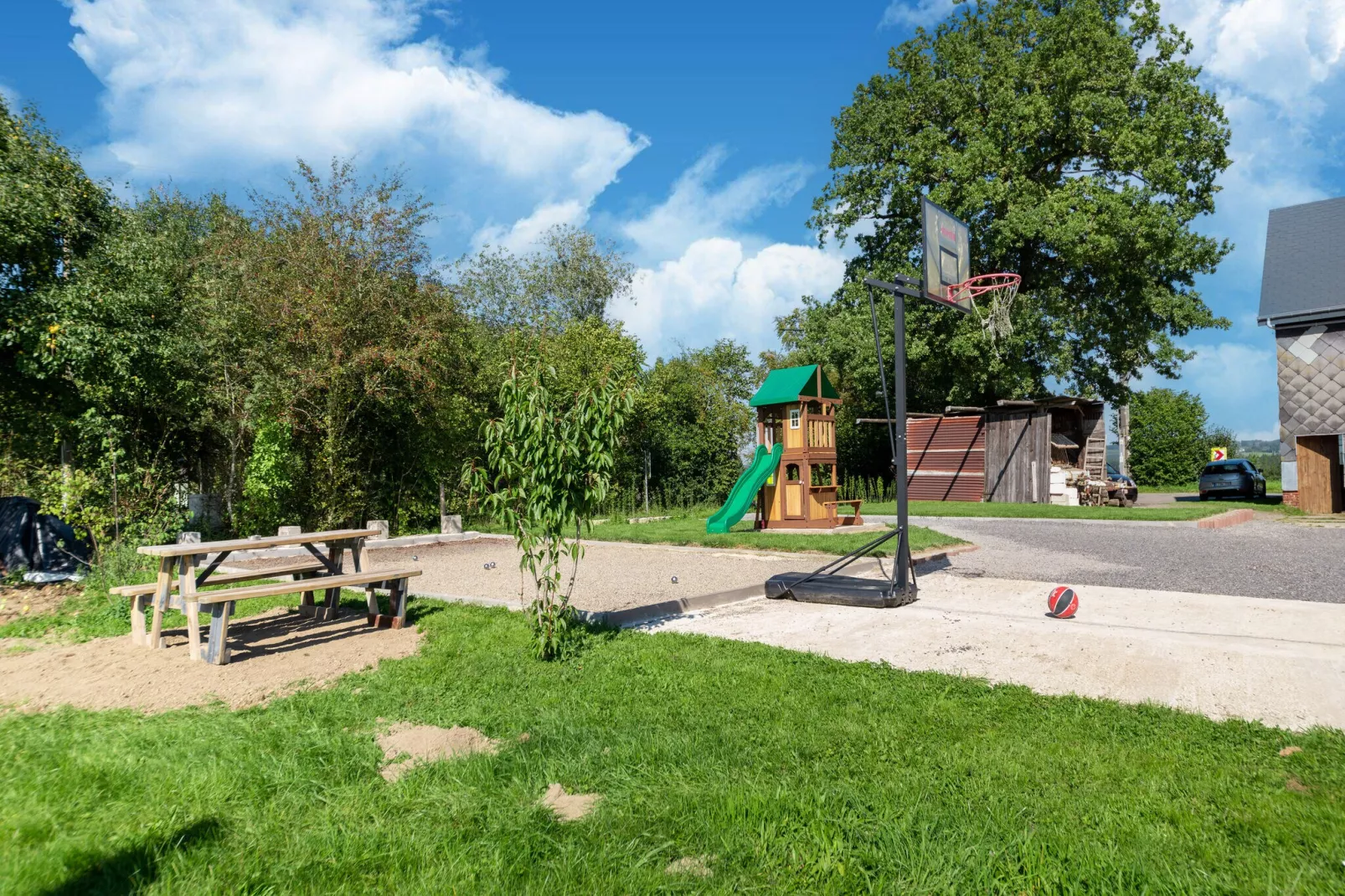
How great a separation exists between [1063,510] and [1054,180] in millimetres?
10664

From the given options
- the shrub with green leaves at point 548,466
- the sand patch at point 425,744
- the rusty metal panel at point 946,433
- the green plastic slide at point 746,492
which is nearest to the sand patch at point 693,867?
the sand patch at point 425,744

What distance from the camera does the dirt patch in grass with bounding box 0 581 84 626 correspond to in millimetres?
7203

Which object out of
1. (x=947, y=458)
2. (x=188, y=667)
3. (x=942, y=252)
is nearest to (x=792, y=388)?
(x=942, y=252)

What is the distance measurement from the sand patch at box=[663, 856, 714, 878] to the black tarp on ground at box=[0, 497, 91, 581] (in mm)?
9645

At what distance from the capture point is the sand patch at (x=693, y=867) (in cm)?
243

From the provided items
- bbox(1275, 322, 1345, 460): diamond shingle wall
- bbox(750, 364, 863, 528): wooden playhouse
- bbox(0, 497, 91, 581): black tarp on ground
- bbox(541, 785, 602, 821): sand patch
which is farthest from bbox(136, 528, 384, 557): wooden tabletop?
bbox(1275, 322, 1345, 460): diamond shingle wall

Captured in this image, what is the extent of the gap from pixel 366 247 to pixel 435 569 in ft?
23.5

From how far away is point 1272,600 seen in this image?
22.4ft

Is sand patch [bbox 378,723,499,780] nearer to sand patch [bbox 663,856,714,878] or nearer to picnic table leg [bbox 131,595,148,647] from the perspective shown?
sand patch [bbox 663,856,714,878]

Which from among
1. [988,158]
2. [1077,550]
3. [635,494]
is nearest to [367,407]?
[635,494]

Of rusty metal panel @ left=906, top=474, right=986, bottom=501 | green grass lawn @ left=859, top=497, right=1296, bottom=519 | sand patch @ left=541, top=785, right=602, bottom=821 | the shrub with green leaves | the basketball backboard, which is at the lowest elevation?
sand patch @ left=541, top=785, right=602, bottom=821

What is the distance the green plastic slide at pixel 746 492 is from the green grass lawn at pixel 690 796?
9940mm

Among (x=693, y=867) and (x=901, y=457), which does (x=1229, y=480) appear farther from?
(x=693, y=867)

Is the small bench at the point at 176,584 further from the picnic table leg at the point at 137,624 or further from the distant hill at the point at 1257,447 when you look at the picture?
the distant hill at the point at 1257,447
